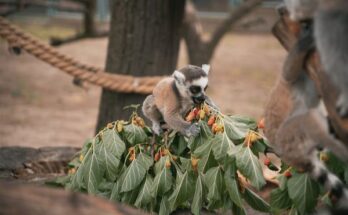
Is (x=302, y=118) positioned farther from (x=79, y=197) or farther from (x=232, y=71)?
(x=232, y=71)

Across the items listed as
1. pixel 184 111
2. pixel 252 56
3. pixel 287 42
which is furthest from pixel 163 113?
pixel 252 56

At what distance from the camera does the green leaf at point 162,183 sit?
3.21 m

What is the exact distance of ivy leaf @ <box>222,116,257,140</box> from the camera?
314 cm

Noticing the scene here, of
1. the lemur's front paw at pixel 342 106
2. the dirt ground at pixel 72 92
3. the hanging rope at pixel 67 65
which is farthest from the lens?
the dirt ground at pixel 72 92

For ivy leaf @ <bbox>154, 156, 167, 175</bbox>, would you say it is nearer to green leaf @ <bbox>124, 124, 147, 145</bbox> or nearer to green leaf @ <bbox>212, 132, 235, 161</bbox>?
green leaf @ <bbox>124, 124, 147, 145</bbox>

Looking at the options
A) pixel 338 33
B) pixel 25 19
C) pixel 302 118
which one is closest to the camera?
pixel 338 33

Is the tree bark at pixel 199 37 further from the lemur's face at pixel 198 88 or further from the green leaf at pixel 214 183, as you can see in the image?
the green leaf at pixel 214 183

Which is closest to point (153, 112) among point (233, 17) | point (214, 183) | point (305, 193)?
point (214, 183)

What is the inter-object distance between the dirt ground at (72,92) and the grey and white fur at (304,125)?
527 centimetres

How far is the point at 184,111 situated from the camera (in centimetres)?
364

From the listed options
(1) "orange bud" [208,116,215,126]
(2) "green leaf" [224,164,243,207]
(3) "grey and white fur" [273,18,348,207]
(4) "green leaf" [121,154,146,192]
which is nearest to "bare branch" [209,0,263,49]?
(1) "orange bud" [208,116,215,126]

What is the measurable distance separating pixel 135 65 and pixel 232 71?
24.0 feet

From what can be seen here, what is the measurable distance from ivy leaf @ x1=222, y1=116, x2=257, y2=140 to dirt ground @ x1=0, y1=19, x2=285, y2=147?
4241mm

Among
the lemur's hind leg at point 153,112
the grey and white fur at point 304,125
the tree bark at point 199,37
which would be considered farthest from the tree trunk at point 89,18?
the grey and white fur at point 304,125
